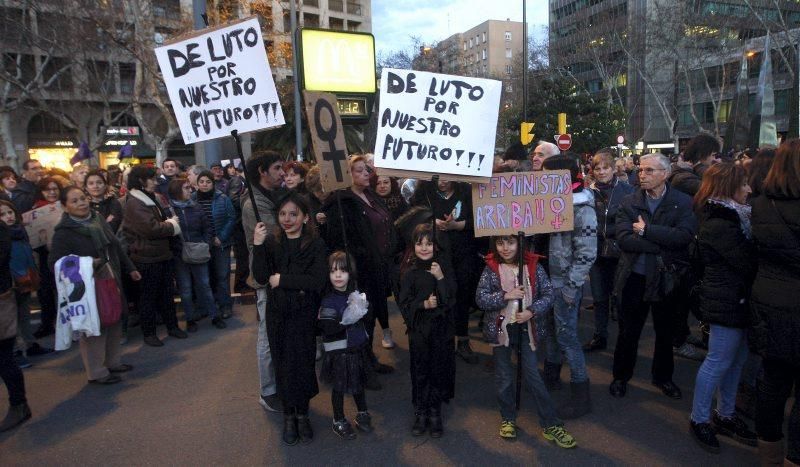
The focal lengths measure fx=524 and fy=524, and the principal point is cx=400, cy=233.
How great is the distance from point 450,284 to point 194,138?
222cm

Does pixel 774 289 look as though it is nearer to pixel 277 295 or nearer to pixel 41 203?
pixel 277 295

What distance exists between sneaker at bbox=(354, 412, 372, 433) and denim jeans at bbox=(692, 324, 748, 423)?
227cm

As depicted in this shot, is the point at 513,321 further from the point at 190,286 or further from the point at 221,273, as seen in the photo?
the point at 221,273

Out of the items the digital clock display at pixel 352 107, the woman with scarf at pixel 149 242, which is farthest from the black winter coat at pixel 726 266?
the digital clock display at pixel 352 107

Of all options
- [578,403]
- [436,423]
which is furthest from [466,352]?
[436,423]

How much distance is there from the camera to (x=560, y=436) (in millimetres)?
3602

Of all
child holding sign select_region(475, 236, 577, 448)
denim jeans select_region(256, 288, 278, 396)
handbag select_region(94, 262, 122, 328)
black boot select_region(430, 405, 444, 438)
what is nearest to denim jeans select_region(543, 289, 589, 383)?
child holding sign select_region(475, 236, 577, 448)

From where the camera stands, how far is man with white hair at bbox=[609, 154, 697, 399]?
13.0ft

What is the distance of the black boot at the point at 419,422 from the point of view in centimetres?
381

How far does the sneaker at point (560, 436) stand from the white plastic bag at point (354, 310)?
1.53 meters

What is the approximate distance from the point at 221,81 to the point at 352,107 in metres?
5.05

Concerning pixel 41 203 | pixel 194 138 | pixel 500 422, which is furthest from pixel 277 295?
pixel 41 203

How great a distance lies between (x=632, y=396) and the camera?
435cm

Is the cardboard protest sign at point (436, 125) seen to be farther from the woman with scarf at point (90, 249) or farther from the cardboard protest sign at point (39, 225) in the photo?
the cardboard protest sign at point (39, 225)
